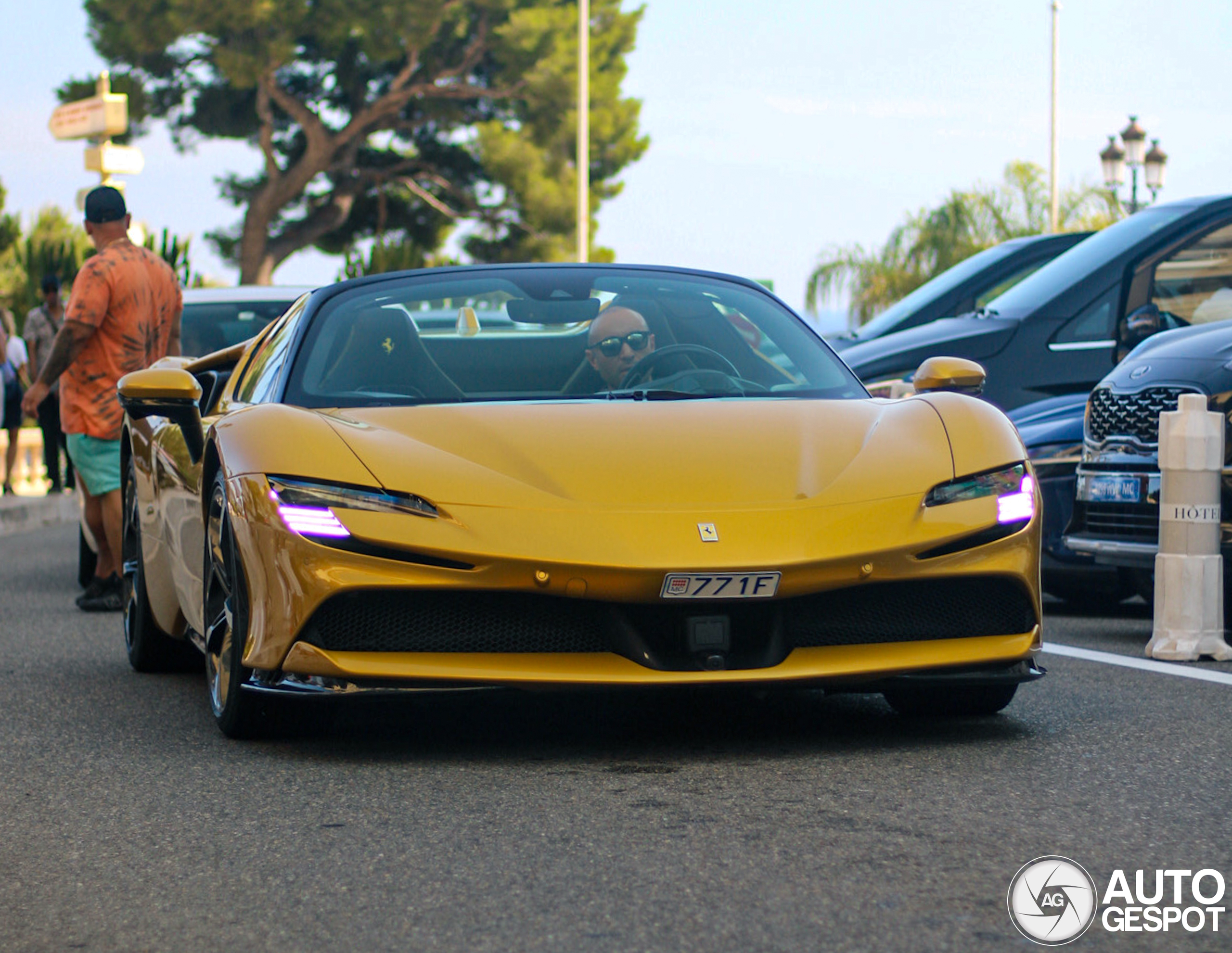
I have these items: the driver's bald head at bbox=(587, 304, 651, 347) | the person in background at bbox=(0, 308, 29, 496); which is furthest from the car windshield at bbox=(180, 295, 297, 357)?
the person in background at bbox=(0, 308, 29, 496)

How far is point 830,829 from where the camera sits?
12.0 ft

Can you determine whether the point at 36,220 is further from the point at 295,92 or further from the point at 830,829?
the point at 830,829

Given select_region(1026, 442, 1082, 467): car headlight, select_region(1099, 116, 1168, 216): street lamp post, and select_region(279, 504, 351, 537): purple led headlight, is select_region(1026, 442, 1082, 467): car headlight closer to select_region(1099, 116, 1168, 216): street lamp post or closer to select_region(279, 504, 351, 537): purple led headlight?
select_region(279, 504, 351, 537): purple led headlight

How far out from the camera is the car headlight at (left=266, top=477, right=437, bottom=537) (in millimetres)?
4281

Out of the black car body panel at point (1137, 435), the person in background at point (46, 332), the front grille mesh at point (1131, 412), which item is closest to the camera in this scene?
the black car body panel at point (1137, 435)

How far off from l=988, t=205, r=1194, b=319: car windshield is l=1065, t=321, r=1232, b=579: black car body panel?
2910mm

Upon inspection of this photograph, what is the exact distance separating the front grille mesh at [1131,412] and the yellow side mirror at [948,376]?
1.58 metres

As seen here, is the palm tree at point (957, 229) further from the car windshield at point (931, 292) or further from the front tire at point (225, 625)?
the front tire at point (225, 625)

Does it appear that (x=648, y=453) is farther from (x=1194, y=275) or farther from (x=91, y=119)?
(x=91, y=119)

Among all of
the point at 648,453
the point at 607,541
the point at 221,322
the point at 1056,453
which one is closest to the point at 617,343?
the point at 648,453


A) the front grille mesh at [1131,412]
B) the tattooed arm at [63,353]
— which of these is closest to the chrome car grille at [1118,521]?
the front grille mesh at [1131,412]

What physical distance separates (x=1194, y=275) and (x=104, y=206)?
532 cm

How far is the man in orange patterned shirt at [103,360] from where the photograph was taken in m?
8.47

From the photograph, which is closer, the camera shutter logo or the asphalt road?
the camera shutter logo
